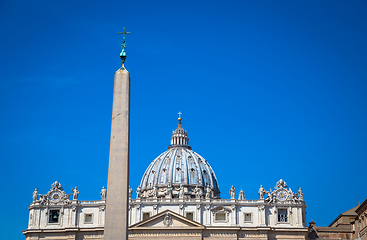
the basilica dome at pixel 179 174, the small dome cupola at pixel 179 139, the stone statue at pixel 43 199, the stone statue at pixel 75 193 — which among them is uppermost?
the small dome cupola at pixel 179 139

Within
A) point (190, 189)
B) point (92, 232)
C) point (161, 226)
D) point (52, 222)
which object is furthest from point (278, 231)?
point (190, 189)

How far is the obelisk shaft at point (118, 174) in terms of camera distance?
81.3 ft

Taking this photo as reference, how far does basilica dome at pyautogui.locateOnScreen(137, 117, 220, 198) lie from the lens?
123938mm

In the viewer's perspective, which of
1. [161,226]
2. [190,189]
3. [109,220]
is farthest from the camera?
[190,189]

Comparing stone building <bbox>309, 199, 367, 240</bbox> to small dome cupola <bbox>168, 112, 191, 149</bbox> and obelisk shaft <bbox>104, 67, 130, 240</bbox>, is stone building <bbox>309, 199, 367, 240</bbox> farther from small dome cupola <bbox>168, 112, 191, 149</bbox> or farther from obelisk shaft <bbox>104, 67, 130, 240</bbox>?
obelisk shaft <bbox>104, 67, 130, 240</bbox>

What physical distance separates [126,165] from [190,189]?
99.8 metres

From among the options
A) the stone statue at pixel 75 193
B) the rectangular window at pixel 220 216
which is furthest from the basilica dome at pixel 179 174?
the rectangular window at pixel 220 216

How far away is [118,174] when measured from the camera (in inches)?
989

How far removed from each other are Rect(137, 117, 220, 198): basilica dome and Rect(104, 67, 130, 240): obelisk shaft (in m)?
95.1

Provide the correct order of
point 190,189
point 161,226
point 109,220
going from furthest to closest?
1. point 190,189
2. point 161,226
3. point 109,220

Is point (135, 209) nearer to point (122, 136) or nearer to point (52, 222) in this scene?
point (52, 222)

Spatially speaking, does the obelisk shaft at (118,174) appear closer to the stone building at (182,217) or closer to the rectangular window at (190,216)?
the stone building at (182,217)

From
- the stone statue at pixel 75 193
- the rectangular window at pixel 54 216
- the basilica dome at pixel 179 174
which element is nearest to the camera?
the rectangular window at pixel 54 216

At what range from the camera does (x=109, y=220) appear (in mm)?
24797
